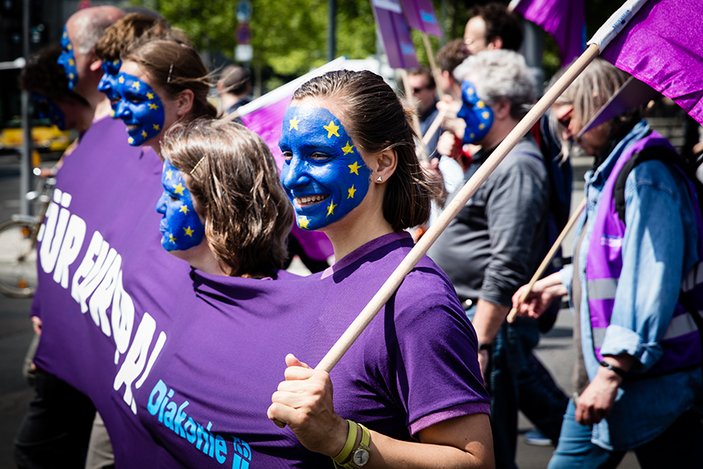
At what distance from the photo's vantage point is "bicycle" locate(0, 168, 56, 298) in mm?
9805

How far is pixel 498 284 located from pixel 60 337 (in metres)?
1.66

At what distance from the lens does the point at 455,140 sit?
4.62 metres

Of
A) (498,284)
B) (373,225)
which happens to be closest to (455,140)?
(498,284)

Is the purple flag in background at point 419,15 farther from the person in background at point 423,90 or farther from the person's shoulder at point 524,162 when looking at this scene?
the person's shoulder at point 524,162

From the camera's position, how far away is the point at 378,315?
6.67 feet

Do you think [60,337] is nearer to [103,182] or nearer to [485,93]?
[103,182]

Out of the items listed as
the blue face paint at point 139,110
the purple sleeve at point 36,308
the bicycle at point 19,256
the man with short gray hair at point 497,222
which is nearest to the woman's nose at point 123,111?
the blue face paint at point 139,110

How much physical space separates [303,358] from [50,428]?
222cm

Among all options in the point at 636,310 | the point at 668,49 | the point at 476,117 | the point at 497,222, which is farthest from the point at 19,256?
the point at 668,49

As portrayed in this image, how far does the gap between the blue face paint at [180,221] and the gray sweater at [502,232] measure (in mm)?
1421

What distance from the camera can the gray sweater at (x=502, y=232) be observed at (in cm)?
393

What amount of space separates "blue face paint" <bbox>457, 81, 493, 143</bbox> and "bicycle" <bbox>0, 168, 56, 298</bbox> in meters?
6.38

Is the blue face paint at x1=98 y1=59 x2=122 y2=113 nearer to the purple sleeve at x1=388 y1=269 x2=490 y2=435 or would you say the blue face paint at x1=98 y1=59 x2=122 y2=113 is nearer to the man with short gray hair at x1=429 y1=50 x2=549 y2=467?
the man with short gray hair at x1=429 y1=50 x2=549 y2=467

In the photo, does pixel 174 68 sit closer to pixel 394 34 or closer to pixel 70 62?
pixel 70 62
